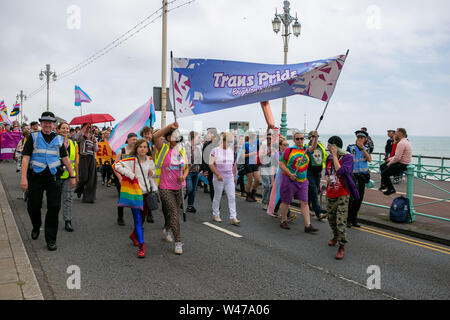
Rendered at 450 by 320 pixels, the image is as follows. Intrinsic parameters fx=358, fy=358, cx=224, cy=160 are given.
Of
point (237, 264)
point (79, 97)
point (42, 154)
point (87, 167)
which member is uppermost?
point (79, 97)

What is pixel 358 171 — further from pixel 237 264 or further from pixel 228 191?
pixel 237 264

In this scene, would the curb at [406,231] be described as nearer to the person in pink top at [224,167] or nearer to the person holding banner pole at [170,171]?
the person in pink top at [224,167]

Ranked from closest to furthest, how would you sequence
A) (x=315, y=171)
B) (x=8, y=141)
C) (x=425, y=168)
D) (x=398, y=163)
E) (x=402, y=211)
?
(x=402, y=211), (x=315, y=171), (x=398, y=163), (x=425, y=168), (x=8, y=141)

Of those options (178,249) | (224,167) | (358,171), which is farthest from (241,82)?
(178,249)

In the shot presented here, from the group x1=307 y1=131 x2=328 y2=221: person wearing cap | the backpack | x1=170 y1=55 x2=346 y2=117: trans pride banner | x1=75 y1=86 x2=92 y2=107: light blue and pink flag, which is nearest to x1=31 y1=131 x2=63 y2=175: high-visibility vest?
x1=170 y1=55 x2=346 y2=117: trans pride banner

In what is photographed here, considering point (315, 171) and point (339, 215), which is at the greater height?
point (315, 171)

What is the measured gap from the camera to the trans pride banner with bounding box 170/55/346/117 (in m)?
6.24

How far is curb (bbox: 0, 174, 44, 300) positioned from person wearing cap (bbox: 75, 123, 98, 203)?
282 centimetres

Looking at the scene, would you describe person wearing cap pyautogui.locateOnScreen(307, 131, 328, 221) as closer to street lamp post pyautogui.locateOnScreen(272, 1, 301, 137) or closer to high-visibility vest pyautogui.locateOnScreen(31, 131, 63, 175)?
high-visibility vest pyautogui.locateOnScreen(31, 131, 63, 175)

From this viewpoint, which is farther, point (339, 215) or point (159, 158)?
point (159, 158)

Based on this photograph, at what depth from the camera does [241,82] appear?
6.69 metres

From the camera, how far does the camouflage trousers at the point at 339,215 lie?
5.47 metres

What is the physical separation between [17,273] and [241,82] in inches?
182
